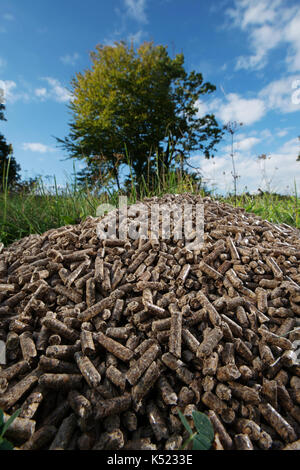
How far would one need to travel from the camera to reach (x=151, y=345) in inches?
97.4

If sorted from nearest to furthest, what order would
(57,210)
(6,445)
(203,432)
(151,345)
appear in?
(6,445)
(203,432)
(151,345)
(57,210)

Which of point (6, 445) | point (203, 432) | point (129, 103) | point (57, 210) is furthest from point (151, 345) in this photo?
point (129, 103)

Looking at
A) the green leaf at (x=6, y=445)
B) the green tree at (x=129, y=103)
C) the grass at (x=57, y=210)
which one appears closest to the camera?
the green leaf at (x=6, y=445)

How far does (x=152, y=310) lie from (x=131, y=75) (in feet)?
94.6

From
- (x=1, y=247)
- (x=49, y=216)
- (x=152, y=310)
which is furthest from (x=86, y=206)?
(x=152, y=310)

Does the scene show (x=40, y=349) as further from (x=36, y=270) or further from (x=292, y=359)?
(x=292, y=359)

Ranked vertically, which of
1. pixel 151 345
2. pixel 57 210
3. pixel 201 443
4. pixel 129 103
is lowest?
pixel 201 443

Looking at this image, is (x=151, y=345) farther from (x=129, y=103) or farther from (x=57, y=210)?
(x=129, y=103)

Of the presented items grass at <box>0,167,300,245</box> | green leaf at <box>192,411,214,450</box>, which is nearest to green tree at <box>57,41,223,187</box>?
grass at <box>0,167,300,245</box>

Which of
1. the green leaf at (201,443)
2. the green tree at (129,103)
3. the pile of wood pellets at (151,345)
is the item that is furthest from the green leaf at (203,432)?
the green tree at (129,103)

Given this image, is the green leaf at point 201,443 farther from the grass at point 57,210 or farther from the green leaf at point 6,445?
the grass at point 57,210

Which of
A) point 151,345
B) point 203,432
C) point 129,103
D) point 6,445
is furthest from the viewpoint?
point 129,103

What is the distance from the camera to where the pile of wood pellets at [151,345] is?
2041 millimetres

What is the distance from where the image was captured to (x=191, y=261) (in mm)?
3492
